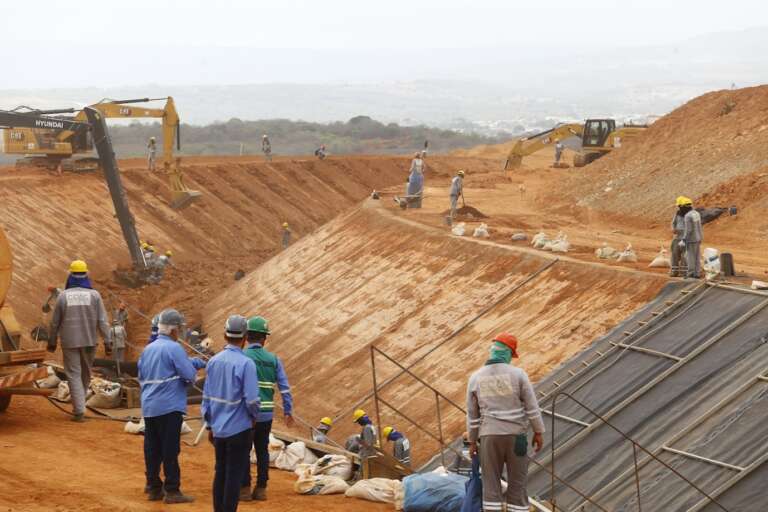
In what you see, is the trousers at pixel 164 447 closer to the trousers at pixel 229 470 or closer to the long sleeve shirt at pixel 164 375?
the long sleeve shirt at pixel 164 375

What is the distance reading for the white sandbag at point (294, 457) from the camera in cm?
1489

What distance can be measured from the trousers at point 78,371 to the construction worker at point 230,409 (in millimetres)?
5441

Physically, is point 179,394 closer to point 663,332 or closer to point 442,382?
point 663,332

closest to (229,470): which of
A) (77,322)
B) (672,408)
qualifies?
(77,322)

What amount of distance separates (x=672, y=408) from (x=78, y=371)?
24.6ft

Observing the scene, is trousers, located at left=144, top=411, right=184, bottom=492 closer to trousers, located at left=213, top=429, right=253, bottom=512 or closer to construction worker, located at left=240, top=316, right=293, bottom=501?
construction worker, located at left=240, top=316, right=293, bottom=501

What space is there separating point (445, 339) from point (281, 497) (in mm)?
11782

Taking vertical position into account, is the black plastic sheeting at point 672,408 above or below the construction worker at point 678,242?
below

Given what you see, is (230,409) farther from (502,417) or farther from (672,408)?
(672,408)

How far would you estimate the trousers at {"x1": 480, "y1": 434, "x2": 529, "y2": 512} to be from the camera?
10.8 metres

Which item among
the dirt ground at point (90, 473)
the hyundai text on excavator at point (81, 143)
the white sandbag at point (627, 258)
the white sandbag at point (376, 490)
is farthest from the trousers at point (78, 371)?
the hyundai text on excavator at point (81, 143)

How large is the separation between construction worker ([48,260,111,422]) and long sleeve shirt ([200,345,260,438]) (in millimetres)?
5223

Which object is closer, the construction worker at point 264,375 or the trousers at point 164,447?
the construction worker at point 264,375

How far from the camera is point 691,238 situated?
19.8m
